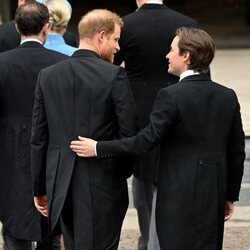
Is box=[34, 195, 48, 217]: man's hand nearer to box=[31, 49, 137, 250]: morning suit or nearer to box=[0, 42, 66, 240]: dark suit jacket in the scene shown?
box=[31, 49, 137, 250]: morning suit

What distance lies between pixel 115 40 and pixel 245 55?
12.4 meters

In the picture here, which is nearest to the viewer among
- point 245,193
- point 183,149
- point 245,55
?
point 183,149

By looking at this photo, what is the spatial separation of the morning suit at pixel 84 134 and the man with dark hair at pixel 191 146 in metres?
0.11

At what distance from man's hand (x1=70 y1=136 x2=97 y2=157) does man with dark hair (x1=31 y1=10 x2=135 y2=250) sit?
0.05m

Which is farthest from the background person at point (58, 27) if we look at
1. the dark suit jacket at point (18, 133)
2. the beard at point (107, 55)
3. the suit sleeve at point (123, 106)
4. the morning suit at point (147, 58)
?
the suit sleeve at point (123, 106)

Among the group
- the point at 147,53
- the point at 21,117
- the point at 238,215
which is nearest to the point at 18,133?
the point at 21,117

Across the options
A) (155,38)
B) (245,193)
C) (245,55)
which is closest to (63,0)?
(155,38)

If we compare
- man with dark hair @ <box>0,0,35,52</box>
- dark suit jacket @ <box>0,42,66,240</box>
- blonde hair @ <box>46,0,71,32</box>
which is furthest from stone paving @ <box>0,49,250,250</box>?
blonde hair @ <box>46,0,71,32</box>

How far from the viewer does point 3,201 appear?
541cm

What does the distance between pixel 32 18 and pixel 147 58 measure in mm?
975

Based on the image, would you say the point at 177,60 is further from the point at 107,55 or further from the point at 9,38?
the point at 9,38

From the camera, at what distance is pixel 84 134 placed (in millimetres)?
4527

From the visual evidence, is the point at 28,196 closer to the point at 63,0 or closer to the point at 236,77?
the point at 63,0

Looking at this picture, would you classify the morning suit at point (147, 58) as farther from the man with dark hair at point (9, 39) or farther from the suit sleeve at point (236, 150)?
the suit sleeve at point (236, 150)
